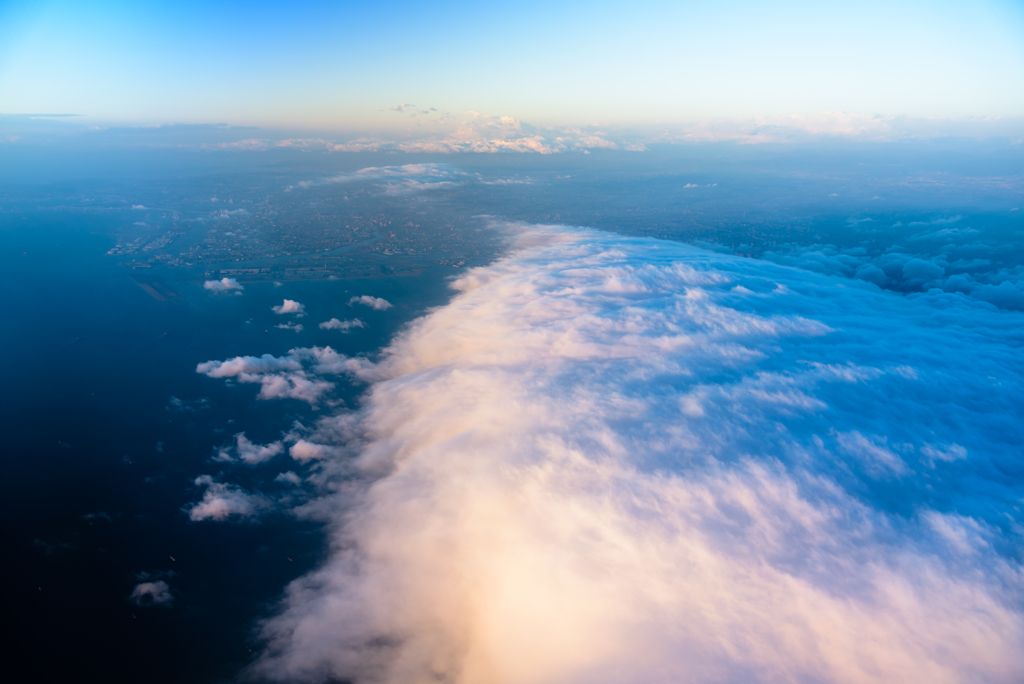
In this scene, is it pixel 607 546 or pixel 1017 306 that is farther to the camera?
pixel 1017 306

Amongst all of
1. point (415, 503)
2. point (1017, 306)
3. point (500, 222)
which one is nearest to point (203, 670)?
point (415, 503)

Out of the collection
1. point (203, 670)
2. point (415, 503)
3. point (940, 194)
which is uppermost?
point (940, 194)

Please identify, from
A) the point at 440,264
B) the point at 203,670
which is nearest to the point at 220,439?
the point at 203,670

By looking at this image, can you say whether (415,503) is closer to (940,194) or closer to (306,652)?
(306,652)

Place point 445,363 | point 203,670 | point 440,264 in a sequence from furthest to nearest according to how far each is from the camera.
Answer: point 440,264 < point 445,363 < point 203,670

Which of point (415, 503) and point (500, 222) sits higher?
point (500, 222)

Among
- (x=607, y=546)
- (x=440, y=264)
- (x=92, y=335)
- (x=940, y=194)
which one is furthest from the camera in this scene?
(x=940, y=194)
